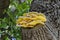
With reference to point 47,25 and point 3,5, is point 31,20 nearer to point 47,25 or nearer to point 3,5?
point 47,25

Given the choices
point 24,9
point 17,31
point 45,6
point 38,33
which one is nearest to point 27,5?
point 24,9

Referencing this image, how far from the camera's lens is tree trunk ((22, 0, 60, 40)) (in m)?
1.16

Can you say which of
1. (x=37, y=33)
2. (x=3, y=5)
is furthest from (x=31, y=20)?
(x=3, y=5)

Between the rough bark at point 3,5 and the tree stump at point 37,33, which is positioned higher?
the rough bark at point 3,5

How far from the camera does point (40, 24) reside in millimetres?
1138

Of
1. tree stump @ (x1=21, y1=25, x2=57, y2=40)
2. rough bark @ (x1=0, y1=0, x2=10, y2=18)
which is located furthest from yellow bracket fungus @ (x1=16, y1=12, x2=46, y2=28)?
rough bark @ (x1=0, y1=0, x2=10, y2=18)

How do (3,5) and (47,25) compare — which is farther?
(3,5)

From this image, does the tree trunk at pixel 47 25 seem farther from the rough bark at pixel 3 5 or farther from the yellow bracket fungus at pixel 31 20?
the rough bark at pixel 3 5

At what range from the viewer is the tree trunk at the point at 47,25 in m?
1.16

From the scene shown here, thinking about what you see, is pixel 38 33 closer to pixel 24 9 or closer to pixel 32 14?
pixel 32 14

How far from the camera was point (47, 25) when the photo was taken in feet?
4.02

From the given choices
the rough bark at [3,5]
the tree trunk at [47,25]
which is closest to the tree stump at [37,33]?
the tree trunk at [47,25]

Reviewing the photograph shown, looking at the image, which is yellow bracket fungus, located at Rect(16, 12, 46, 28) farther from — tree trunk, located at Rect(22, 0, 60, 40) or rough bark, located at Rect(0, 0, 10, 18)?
rough bark, located at Rect(0, 0, 10, 18)

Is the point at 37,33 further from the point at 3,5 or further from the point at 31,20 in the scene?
the point at 3,5
